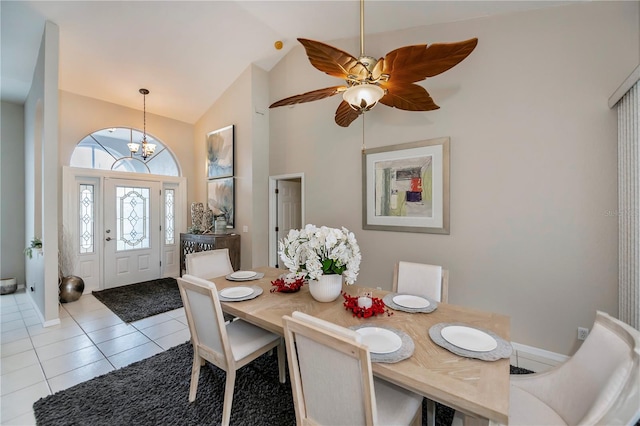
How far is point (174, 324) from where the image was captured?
10.8 feet

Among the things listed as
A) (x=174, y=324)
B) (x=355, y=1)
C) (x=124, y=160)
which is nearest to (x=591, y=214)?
(x=355, y=1)

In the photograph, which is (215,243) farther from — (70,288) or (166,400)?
(166,400)

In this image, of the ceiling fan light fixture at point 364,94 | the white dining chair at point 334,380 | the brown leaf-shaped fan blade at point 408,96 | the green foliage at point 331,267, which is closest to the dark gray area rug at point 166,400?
the white dining chair at point 334,380

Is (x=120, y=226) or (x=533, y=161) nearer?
(x=533, y=161)

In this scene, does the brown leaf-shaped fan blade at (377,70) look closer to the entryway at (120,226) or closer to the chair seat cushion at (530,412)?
the chair seat cushion at (530,412)

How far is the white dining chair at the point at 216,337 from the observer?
1.65m

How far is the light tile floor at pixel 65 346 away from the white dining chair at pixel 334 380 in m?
2.03

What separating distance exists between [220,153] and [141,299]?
2.81m

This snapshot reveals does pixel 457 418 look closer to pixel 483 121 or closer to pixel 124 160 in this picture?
pixel 483 121

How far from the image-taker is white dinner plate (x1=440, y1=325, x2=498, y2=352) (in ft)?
4.09

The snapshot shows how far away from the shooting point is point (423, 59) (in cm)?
165

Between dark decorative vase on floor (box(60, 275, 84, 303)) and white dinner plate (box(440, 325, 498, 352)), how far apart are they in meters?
5.09

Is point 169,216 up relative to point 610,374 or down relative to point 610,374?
up

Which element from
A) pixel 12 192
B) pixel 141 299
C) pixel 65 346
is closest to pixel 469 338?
pixel 65 346
